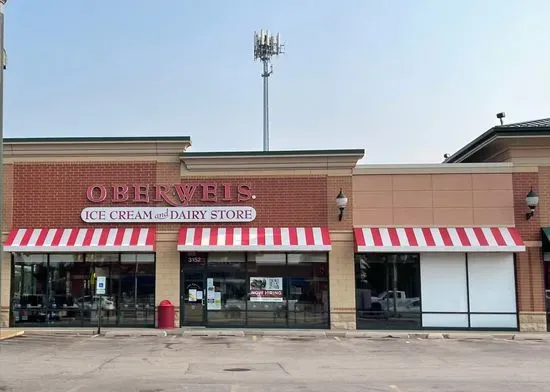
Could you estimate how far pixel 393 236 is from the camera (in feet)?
77.5

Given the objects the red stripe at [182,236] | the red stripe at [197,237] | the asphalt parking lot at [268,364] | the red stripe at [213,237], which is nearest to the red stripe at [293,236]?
the red stripe at [213,237]

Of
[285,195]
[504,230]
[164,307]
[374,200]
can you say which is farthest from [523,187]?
[164,307]

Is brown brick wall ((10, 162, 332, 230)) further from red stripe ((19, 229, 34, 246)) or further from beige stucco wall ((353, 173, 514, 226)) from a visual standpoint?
beige stucco wall ((353, 173, 514, 226))

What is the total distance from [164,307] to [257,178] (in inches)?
225

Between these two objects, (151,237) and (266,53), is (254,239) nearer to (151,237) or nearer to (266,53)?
(151,237)

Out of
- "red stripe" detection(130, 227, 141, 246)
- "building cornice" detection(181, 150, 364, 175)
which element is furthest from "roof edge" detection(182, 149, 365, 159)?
"red stripe" detection(130, 227, 141, 246)

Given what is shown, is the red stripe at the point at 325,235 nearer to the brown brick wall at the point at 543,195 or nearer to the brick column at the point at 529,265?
the brick column at the point at 529,265

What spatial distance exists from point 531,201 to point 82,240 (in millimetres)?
15935

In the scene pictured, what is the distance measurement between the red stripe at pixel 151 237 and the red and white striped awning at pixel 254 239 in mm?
948

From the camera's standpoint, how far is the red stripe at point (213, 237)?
76.8 ft

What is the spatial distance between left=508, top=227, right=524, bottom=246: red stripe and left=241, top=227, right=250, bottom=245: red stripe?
9.31 m

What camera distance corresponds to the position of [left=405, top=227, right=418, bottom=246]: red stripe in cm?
2322

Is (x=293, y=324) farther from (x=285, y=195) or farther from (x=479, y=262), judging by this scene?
(x=479, y=262)

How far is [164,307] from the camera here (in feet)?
76.8
